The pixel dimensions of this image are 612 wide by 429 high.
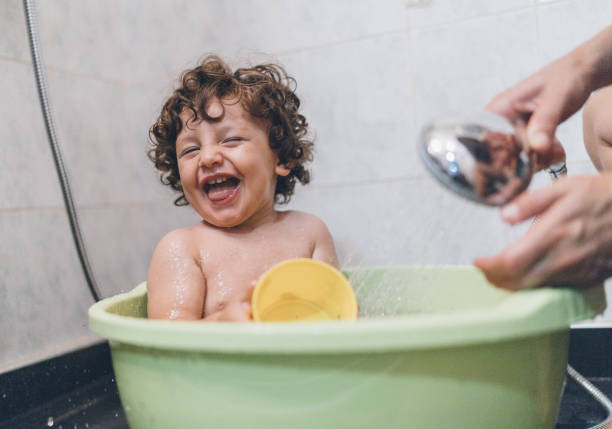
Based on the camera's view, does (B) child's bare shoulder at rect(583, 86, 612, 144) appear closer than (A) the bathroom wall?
Yes

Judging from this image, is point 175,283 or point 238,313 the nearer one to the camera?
point 238,313

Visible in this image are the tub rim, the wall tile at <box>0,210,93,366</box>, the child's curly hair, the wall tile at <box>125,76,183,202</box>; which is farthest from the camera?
the wall tile at <box>125,76,183,202</box>

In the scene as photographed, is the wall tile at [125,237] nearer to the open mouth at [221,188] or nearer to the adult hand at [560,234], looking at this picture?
the open mouth at [221,188]

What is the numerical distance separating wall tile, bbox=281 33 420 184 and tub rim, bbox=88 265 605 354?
0.77 metres

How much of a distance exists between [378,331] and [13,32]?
1.04 metres

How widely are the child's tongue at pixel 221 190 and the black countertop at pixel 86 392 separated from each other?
44cm

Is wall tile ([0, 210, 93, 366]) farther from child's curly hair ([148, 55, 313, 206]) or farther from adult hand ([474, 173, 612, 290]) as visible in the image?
adult hand ([474, 173, 612, 290])

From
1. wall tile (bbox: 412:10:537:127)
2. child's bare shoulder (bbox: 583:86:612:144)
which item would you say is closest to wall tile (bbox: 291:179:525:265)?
wall tile (bbox: 412:10:537:127)

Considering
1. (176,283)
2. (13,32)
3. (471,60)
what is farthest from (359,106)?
(13,32)

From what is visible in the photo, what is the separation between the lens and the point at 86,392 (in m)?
1.09

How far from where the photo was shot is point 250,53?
4.32 feet

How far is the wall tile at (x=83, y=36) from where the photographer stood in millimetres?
1162

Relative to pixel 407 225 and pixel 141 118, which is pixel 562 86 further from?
pixel 141 118

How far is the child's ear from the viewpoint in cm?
97
